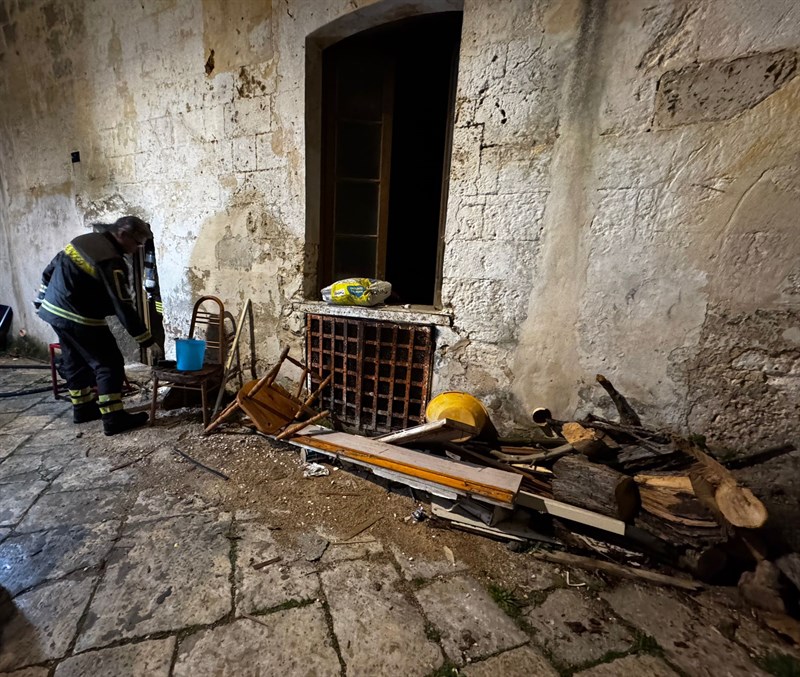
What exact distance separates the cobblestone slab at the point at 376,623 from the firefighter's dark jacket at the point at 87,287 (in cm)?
284

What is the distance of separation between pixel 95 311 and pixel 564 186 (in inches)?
158

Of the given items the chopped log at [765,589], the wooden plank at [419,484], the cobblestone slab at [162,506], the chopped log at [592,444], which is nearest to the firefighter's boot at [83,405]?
the cobblestone slab at [162,506]

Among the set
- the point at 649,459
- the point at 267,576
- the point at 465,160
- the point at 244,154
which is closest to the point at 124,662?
the point at 267,576

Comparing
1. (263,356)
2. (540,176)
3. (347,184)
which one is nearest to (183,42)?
(347,184)

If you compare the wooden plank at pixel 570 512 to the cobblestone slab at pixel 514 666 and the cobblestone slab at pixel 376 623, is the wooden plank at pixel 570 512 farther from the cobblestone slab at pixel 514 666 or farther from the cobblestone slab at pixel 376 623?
the cobblestone slab at pixel 376 623

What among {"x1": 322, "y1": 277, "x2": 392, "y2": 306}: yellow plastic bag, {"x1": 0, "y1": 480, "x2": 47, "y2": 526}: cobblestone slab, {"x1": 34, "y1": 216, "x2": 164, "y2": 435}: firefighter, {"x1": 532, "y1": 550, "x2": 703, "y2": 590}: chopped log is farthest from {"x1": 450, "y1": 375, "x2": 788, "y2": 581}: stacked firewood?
{"x1": 34, "y1": 216, "x2": 164, "y2": 435}: firefighter

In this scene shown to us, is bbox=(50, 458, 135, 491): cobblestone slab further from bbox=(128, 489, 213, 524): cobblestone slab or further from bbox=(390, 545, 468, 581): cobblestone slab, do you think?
bbox=(390, 545, 468, 581): cobblestone slab

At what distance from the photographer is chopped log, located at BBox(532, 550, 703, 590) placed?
192 centimetres

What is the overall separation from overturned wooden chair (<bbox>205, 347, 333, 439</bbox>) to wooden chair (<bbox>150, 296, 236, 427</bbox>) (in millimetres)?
400

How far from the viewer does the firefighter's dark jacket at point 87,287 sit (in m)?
3.32

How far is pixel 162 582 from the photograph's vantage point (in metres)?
1.85

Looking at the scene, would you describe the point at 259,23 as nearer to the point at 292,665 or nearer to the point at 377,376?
the point at 377,376

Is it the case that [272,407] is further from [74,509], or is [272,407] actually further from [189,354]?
[74,509]

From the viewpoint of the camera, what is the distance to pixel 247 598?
1.78 m
